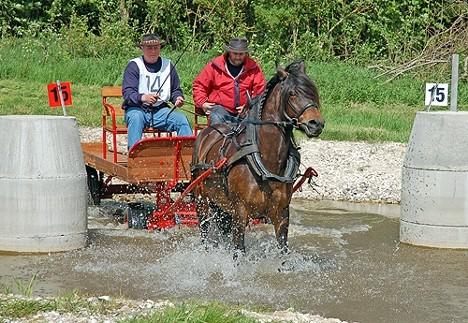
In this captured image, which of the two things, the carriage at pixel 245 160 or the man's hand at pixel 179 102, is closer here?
the carriage at pixel 245 160

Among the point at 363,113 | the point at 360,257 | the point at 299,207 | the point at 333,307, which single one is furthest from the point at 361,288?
the point at 363,113

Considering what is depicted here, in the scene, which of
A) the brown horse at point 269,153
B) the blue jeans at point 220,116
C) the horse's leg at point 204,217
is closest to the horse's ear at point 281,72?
the brown horse at point 269,153

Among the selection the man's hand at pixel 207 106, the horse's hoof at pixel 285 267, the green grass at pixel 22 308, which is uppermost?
the man's hand at pixel 207 106

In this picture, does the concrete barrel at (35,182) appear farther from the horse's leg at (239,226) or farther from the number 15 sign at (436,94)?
the number 15 sign at (436,94)

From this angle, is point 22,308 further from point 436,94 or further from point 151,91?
point 436,94

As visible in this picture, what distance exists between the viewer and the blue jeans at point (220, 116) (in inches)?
398

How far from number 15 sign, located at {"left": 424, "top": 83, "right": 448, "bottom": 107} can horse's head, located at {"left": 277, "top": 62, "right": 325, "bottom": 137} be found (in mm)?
3129

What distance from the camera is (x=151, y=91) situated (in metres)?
11.4

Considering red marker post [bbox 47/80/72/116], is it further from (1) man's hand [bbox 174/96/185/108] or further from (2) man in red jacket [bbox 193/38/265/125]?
(2) man in red jacket [bbox 193/38/265/125]

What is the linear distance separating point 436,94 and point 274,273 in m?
3.69

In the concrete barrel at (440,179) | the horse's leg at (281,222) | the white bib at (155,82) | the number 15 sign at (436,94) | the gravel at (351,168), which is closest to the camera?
the horse's leg at (281,222)

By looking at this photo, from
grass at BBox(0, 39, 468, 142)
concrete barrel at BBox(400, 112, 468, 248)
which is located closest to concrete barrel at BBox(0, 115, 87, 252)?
concrete barrel at BBox(400, 112, 468, 248)

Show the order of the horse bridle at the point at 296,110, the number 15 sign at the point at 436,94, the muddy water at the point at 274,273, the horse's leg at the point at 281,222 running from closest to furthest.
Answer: the muddy water at the point at 274,273 → the horse bridle at the point at 296,110 → the horse's leg at the point at 281,222 → the number 15 sign at the point at 436,94

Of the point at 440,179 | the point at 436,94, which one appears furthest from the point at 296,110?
the point at 436,94
